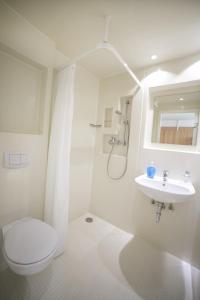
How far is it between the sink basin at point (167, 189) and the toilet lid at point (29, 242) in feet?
3.25

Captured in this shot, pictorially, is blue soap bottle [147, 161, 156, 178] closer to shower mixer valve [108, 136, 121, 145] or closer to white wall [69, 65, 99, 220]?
shower mixer valve [108, 136, 121, 145]

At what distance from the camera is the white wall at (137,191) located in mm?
1604

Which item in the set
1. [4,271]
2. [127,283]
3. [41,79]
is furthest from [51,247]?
[41,79]

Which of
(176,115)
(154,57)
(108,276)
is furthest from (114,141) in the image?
(108,276)

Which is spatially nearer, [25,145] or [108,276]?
[108,276]

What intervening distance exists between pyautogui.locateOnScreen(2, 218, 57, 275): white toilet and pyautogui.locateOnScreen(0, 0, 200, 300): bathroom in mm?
52

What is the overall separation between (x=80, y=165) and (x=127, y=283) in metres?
1.51

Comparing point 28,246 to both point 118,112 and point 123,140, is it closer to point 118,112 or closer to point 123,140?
point 123,140

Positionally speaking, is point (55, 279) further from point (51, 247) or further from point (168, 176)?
point (168, 176)

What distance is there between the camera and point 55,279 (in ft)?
4.25

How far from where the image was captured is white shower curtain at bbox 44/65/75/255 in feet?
5.02

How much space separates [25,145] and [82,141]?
3.04ft

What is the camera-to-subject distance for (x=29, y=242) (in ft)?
3.64

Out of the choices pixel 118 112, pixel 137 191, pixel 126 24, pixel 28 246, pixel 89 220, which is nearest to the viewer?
pixel 28 246
